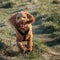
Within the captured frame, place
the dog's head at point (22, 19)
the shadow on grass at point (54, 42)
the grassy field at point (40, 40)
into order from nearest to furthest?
1. the dog's head at point (22, 19)
2. the grassy field at point (40, 40)
3. the shadow on grass at point (54, 42)

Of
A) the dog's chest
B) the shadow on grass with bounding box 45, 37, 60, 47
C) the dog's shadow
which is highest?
the dog's chest

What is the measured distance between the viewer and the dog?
8258 millimetres

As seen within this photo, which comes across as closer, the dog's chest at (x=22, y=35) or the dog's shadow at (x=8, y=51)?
the dog's chest at (x=22, y=35)

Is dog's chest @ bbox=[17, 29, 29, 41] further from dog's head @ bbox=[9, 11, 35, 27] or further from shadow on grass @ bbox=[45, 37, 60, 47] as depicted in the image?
shadow on grass @ bbox=[45, 37, 60, 47]

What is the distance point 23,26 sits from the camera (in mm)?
8328

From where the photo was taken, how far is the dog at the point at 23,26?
8.26 m

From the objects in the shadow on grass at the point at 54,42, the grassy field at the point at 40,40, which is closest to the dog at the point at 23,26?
the grassy field at the point at 40,40

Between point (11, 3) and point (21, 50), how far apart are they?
10.6 metres

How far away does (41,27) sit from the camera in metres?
12.2

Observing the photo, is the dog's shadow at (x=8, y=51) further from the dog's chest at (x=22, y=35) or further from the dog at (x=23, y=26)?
the dog's chest at (x=22, y=35)

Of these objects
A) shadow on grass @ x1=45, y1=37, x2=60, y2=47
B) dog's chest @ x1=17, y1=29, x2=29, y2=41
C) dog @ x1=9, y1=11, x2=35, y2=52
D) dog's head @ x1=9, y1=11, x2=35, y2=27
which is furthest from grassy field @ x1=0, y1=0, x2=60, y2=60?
dog's head @ x1=9, y1=11, x2=35, y2=27

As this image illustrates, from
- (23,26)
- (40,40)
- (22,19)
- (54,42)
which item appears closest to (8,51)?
(23,26)

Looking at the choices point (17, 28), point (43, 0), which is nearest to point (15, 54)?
point (17, 28)

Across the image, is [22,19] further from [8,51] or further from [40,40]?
[40,40]
